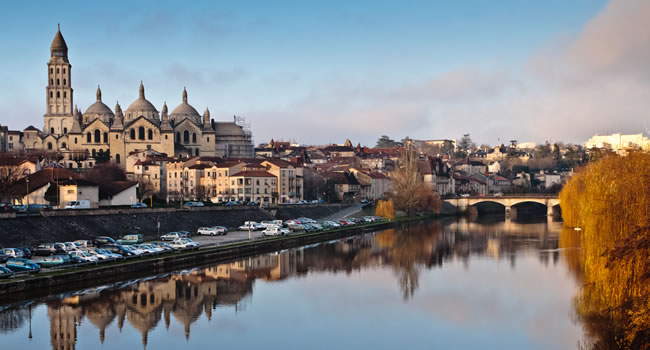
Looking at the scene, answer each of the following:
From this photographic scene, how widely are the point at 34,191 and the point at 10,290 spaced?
22604 millimetres

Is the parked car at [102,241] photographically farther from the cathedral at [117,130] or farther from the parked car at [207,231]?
the cathedral at [117,130]

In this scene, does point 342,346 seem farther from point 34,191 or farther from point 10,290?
point 34,191

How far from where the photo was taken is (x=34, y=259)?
31.5m

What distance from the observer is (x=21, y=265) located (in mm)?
28250

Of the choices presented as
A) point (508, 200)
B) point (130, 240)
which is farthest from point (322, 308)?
point (508, 200)

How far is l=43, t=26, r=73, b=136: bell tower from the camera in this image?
326 ft

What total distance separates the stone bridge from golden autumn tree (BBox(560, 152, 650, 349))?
178 ft

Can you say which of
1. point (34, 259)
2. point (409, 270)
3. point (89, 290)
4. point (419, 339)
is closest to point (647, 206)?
point (419, 339)

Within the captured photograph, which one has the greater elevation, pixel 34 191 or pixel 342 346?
pixel 34 191

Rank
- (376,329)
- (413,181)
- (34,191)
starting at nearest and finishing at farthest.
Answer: (376,329), (34,191), (413,181)

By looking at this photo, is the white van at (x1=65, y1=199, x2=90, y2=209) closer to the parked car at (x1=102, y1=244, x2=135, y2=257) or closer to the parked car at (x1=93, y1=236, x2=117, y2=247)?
the parked car at (x1=93, y1=236, x2=117, y2=247)

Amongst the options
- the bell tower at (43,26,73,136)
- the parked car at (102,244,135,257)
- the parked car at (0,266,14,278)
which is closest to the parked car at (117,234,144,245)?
the parked car at (102,244,135,257)

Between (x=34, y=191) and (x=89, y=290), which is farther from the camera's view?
(x=34, y=191)

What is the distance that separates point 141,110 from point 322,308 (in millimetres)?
77268
